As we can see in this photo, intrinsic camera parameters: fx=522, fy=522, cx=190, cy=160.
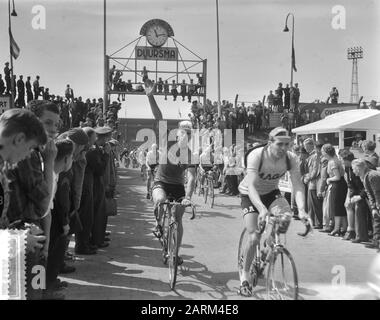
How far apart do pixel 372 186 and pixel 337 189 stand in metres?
1.67

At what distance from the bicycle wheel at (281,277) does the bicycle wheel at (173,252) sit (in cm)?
121

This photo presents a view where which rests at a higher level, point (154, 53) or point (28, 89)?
point (154, 53)

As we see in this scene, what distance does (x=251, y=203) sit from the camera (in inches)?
214

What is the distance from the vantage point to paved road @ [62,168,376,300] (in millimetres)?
5465

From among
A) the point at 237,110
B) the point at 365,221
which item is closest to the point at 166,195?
the point at 365,221

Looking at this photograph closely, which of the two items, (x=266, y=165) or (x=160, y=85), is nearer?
(x=266, y=165)

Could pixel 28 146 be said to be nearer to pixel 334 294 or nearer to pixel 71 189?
pixel 71 189

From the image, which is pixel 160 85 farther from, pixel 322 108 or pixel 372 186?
pixel 372 186

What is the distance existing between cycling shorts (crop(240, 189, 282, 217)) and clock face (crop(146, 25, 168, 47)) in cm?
1712

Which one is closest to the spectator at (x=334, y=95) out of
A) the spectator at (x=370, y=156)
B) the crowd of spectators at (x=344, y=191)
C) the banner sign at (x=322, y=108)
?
the banner sign at (x=322, y=108)

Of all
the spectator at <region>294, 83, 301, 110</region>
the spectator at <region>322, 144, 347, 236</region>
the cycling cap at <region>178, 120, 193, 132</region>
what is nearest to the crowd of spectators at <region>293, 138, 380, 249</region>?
the spectator at <region>322, 144, 347, 236</region>

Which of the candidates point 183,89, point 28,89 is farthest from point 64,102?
point 183,89

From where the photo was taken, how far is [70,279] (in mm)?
6008

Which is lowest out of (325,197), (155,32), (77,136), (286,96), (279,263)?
(279,263)
